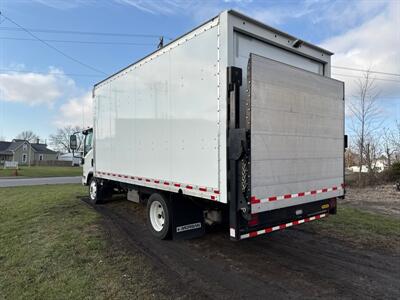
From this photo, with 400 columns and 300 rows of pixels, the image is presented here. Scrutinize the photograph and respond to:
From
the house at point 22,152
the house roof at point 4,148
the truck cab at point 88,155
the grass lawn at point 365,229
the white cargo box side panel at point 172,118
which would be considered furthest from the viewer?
the house at point 22,152

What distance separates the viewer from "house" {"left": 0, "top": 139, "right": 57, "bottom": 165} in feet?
234

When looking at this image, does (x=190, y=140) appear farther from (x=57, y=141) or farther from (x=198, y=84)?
(x=57, y=141)

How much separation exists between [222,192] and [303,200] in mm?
1532

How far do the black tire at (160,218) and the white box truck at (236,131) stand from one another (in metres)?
0.02

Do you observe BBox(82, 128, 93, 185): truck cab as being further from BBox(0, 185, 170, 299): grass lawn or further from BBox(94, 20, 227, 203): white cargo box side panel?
BBox(0, 185, 170, 299): grass lawn

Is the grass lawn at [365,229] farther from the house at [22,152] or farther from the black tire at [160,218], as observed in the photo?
the house at [22,152]

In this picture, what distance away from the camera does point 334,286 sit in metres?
4.00

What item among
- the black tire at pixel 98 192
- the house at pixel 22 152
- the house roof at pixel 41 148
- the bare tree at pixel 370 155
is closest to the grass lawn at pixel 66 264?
the black tire at pixel 98 192

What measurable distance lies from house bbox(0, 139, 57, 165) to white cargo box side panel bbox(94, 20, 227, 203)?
71.3m

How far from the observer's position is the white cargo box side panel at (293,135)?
4121 millimetres

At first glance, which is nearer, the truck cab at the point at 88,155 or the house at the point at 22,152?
the truck cab at the point at 88,155

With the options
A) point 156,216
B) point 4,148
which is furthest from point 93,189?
point 4,148

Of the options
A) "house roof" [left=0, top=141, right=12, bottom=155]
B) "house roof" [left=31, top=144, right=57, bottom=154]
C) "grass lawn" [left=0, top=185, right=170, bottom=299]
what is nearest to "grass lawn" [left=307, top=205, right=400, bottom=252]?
"grass lawn" [left=0, top=185, right=170, bottom=299]

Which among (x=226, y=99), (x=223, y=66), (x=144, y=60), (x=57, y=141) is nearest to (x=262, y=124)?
(x=226, y=99)
